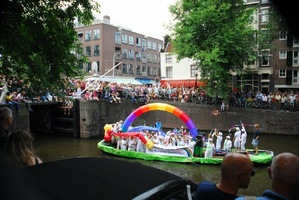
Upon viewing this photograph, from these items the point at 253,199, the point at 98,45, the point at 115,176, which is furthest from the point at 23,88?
the point at 98,45

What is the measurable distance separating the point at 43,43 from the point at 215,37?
76.2 ft

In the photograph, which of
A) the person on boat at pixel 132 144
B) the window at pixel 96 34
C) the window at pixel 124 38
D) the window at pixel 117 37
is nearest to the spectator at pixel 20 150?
the person on boat at pixel 132 144

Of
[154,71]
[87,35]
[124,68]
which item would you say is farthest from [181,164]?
[154,71]

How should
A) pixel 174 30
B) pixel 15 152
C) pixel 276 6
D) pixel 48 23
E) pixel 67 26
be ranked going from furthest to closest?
pixel 174 30, pixel 67 26, pixel 48 23, pixel 15 152, pixel 276 6

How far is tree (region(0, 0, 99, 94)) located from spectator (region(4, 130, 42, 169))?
87.9 inches

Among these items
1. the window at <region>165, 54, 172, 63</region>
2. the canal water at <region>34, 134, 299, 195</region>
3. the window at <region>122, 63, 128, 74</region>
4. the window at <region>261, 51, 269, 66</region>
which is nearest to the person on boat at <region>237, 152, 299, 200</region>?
the canal water at <region>34, 134, 299, 195</region>

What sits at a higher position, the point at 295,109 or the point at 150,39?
the point at 150,39

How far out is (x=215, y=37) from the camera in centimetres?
2766

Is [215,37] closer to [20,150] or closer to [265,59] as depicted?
[265,59]

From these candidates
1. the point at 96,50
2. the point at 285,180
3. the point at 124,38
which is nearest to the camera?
the point at 285,180

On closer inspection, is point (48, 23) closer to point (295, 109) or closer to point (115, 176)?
point (115, 176)

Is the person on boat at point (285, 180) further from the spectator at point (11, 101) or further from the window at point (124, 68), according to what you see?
the window at point (124, 68)

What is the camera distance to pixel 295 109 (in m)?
26.3

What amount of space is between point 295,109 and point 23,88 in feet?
81.8
